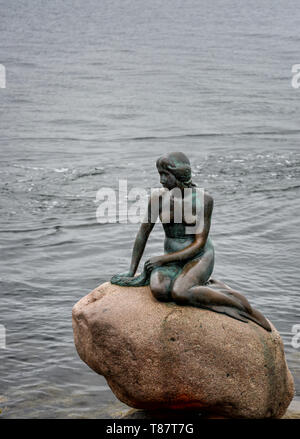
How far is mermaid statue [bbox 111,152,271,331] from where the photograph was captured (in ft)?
29.4

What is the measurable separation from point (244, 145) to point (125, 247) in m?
9.03

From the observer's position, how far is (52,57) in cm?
3378

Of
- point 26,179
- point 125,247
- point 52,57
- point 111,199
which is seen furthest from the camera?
point 52,57

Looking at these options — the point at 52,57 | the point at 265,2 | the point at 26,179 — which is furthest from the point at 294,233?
the point at 265,2

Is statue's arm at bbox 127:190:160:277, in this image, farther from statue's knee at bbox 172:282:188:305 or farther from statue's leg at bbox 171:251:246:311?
statue's knee at bbox 172:282:188:305

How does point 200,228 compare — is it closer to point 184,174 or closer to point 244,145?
point 184,174

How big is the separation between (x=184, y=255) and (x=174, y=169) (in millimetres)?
948

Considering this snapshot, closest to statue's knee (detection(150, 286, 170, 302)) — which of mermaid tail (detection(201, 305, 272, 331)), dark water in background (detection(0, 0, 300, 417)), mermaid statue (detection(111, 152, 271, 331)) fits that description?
mermaid statue (detection(111, 152, 271, 331))

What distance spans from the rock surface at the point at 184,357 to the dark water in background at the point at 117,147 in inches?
65.2

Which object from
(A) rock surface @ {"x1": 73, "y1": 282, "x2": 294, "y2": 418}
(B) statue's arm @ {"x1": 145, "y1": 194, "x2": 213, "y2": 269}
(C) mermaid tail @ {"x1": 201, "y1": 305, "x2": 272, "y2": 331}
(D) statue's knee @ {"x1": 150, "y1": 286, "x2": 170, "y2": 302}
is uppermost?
(B) statue's arm @ {"x1": 145, "y1": 194, "x2": 213, "y2": 269}

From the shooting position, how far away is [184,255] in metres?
9.14

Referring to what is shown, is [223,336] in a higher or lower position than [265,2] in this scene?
lower

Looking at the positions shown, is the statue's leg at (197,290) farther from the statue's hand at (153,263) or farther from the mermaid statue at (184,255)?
the statue's hand at (153,263)

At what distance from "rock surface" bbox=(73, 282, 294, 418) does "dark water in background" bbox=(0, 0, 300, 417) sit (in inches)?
65.2
